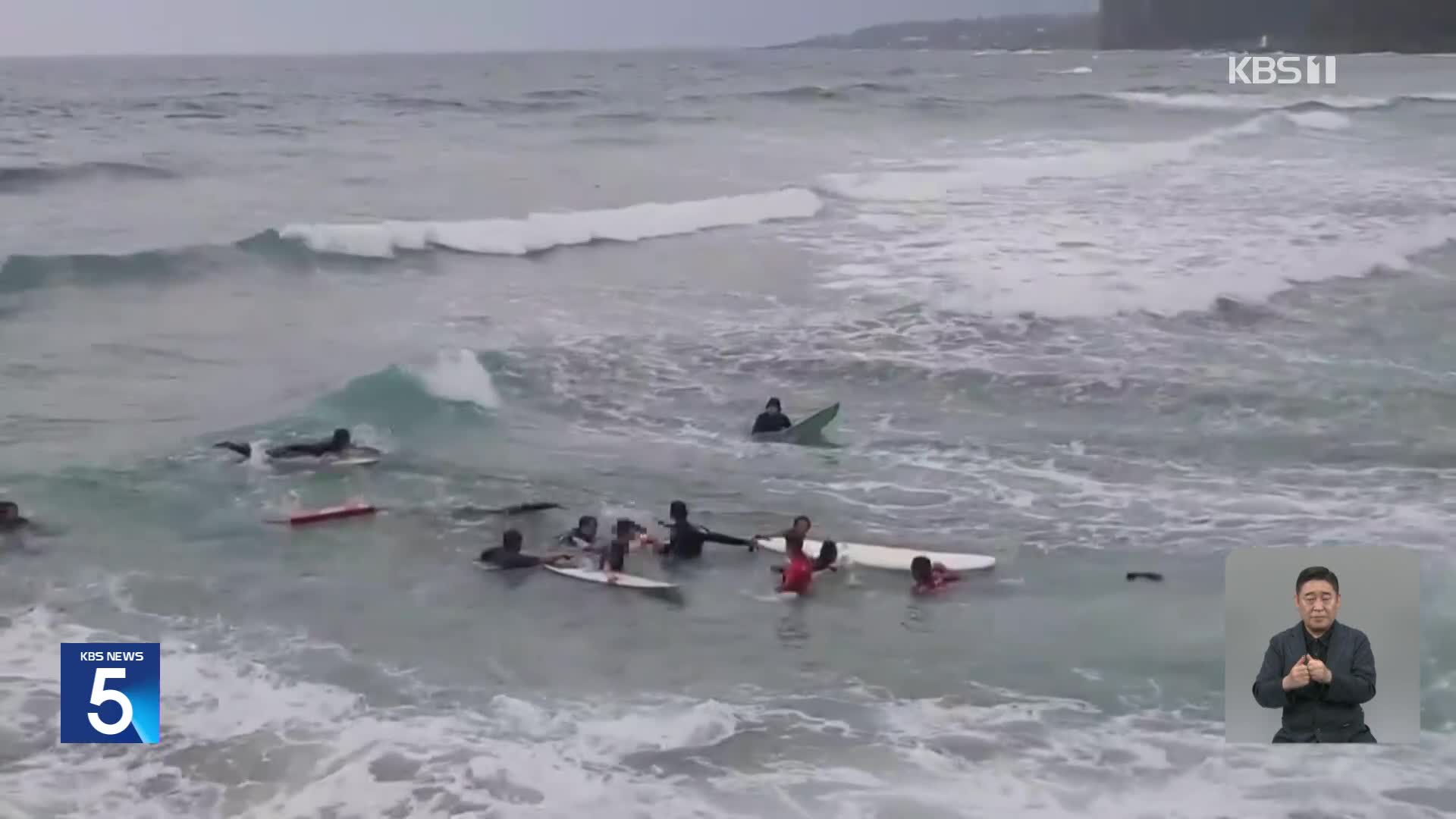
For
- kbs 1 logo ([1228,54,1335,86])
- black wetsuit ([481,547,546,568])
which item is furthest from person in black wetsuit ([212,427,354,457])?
kbs 1 logo ([1228,54,1335,86])

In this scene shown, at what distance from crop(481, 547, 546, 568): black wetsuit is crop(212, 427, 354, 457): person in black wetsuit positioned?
4.06 feet

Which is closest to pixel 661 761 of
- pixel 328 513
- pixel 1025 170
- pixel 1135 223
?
pixel 328 513

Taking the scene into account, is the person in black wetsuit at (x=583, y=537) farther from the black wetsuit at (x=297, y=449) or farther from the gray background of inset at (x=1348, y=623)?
the gray background of inset at (x=1348, y=623)

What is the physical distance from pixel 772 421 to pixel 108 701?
3.22 meters

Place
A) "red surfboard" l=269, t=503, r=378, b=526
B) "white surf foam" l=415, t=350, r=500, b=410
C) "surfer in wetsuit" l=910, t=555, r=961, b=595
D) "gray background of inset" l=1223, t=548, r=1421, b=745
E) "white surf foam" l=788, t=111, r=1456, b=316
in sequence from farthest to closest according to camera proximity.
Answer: "white surf foam" l=788, t=111, r=1456, b=316
"white surf foam" l=415, t=350, r=500, b=410
"red surfboard" l=269, t=503, r=378, b=526
"surfer in wetsuit" l=910, t=555, r=961, b=595
"gray background of inset" l=1223, t=548, r=1421, b=745

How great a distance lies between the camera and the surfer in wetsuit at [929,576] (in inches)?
184

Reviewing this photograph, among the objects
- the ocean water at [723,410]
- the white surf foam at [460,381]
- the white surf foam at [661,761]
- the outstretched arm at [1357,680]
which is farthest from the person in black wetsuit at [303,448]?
the outstretched arm at [1357,680]

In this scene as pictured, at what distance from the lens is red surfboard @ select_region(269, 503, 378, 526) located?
5.21 m

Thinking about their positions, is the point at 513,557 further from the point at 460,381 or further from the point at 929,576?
the point at 460,381

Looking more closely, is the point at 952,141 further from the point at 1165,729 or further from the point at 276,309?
the point at 1165,729

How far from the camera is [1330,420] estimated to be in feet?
20.8

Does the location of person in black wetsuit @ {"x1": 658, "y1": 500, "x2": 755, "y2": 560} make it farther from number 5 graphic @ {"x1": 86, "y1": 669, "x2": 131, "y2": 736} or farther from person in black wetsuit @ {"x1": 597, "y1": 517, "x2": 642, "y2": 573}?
number 5 graphic @ {"x1": 86, "y1": 669, "x2": 131, "y2": 736}

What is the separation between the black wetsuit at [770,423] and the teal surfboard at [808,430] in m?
0.02

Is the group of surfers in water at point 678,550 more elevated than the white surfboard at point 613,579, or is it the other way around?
the group of surfers in water at point 678,550
